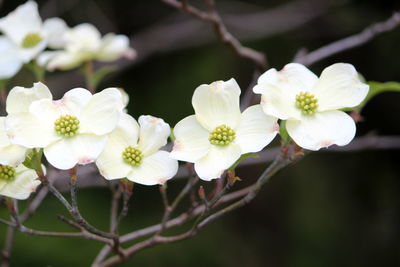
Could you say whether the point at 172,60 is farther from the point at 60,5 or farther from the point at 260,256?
the point at 260,256

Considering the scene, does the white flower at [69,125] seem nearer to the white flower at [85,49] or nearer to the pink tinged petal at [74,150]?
the pink tinged petal at [74,150]

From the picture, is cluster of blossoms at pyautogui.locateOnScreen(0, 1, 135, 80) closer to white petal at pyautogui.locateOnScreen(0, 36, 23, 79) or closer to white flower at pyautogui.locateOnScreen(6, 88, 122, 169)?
white petal at pyautogui.locateOnScreen(0, 36, 23, 79)

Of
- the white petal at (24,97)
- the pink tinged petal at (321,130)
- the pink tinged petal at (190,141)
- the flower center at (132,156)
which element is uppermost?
the white petal at (24,97)

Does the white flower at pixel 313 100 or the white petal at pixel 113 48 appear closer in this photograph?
the white flower at pixel 313 100

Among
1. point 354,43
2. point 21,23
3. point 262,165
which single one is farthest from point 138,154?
point 262,165

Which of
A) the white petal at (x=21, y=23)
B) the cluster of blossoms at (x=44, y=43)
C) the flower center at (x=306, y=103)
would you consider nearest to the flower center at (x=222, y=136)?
the flower center at (x=306, y=103)

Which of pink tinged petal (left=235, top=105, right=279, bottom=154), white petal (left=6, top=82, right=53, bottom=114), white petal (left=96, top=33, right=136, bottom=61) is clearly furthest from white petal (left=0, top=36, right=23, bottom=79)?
pink tinged petal (left=235, top=105, right=279, bottom=154)
